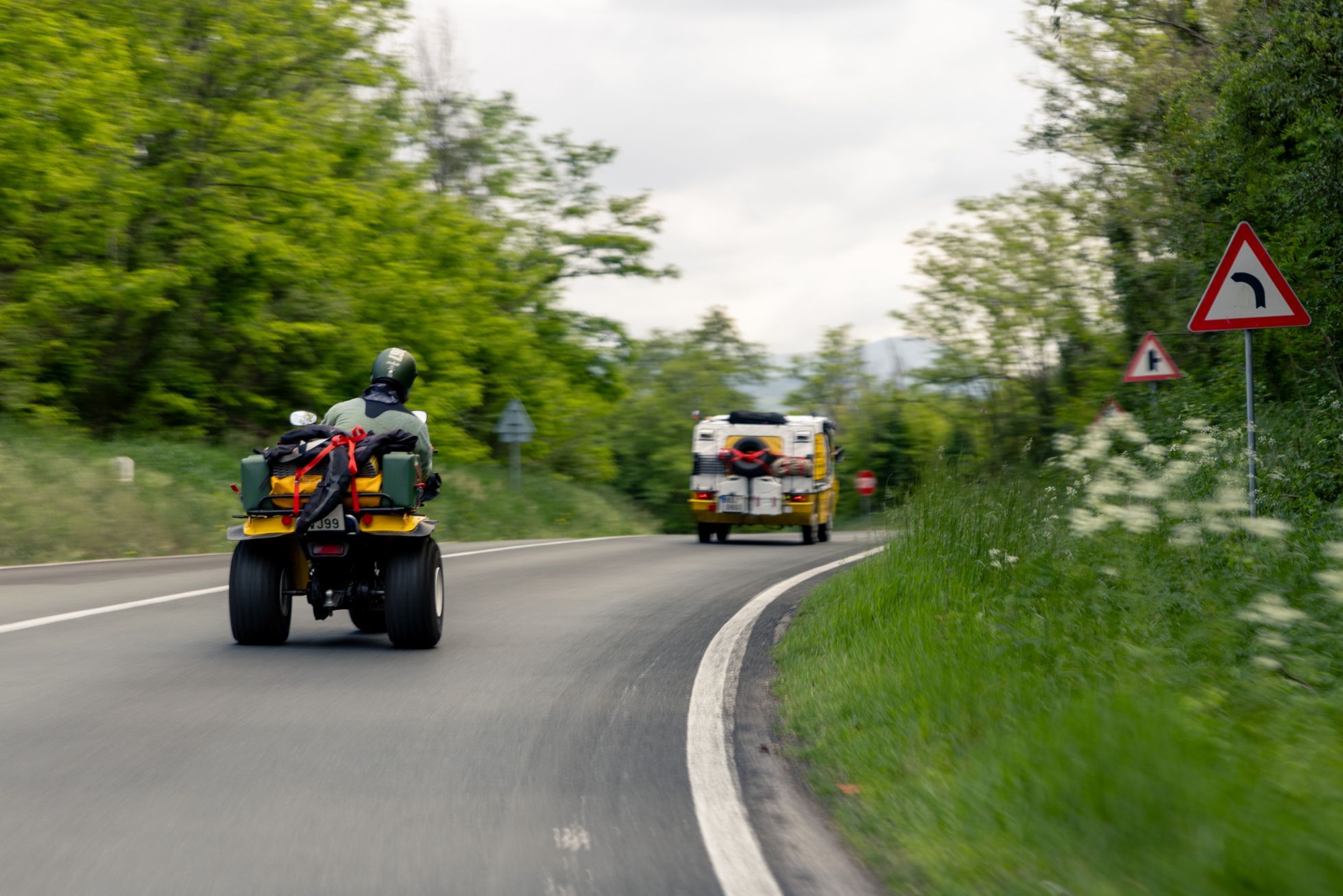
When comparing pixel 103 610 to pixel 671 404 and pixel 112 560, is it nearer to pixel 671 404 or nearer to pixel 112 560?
pixel 112 560

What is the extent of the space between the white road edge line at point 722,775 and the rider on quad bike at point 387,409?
2475 millimetres

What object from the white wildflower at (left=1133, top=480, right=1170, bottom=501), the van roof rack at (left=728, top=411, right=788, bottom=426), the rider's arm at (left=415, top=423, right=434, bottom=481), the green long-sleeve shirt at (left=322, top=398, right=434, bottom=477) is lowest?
the white wildflower at (left=1133, top=480, right=1170, bottom=501)

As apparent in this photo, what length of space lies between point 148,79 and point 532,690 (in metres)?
20.6

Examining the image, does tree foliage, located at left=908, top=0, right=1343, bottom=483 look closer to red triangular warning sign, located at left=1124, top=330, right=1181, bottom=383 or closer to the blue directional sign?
red triangular warning sign, located at left=1124, top=330, right=1181, bottom=383

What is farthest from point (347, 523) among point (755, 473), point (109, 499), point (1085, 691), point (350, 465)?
point (755, 473)

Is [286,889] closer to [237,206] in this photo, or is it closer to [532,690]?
[532,690]

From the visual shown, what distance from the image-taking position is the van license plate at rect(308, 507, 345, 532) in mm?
8484

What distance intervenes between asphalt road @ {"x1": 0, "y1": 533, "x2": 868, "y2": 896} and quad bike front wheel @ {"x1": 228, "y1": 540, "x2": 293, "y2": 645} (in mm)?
156

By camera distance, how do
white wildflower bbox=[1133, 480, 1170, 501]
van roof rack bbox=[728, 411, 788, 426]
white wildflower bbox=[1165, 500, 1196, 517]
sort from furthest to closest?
van roof rack bbox=[728, 411, 788, 426], white wildflower bbox=[1165, 500, 1196, 517], white wildflower bbox=[1133, 480, 1170, 501]

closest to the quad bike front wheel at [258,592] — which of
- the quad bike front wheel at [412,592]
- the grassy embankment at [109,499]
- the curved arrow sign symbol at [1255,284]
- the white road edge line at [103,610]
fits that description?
the quad bike front wheel at [412,592]

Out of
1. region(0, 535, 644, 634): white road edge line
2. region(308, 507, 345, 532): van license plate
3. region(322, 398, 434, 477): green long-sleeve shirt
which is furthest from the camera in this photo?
region(0, 535, 644, 634): white road edge line

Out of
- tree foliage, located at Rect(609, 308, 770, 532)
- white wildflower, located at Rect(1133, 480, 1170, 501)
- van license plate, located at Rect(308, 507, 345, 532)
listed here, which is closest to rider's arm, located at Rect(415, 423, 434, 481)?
van license plate, located at Rect(308, 507, 345, 532)

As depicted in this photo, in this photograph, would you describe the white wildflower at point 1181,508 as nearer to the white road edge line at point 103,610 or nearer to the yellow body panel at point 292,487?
the yellow body panel at point 292,487

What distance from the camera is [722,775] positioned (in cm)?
586
